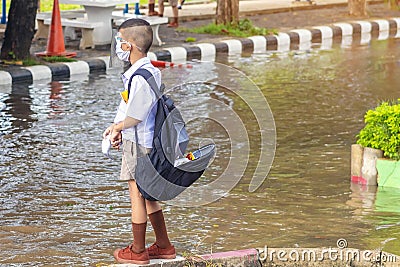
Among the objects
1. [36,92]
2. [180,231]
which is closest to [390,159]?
[180,231]

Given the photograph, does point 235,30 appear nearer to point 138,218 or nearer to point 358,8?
point 358,8

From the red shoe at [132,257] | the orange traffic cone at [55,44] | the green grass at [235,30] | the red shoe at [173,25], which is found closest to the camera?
the red shoe at [132,257]

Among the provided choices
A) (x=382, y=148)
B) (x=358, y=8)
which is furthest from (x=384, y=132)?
(x=358, y=8)

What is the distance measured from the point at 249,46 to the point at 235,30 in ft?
3.50

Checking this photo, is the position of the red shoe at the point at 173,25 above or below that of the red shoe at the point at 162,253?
above

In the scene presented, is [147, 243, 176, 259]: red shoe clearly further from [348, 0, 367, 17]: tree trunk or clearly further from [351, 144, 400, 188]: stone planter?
[348, 0, 367, 17]: tree trunk

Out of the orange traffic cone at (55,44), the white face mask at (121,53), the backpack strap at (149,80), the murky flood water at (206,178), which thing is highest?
the white face mask at (121,53)

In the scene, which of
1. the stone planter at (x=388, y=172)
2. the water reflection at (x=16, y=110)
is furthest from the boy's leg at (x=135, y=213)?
the water reflection at (x=16, y=110)

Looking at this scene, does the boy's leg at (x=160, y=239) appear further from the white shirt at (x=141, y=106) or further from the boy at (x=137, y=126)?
the white shirt at (x=141, y=106)

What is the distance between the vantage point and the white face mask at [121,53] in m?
5.35

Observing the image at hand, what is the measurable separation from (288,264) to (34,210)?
217 cm

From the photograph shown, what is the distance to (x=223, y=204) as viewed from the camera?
7.13 m

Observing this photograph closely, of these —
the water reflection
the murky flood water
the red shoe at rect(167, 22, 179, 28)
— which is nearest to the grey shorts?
the murky flood water

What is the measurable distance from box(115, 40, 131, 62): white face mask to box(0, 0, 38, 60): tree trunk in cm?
803
